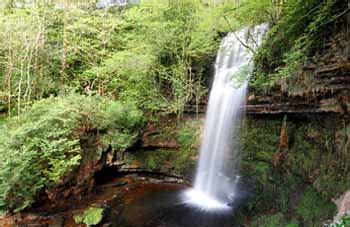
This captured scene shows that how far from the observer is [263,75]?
6.42 meters

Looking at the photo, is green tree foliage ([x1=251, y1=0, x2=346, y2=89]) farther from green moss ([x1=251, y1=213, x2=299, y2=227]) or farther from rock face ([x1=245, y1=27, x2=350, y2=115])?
green moss ([x1=251, y1=213, x2=299, y2=227])

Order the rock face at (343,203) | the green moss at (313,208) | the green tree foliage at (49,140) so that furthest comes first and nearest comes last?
the green tree foliage at (49,140) < the green moss at (313,208) < the rock face at (343,203)

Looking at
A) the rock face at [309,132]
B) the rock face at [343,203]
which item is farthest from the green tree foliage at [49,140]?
the rock face at [343,203]

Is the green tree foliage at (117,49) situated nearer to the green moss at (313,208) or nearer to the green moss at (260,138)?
the green moss at (260,138)

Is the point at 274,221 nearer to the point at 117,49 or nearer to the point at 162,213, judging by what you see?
the point at 162,213

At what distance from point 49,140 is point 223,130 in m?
4.82

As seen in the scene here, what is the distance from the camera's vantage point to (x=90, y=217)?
6488mm

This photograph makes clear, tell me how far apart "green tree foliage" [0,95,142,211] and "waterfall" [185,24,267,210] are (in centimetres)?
256

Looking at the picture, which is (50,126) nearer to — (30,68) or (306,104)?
(30,68)

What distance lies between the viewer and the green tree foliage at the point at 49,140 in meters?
6.42

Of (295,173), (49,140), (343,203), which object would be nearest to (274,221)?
(295,173)

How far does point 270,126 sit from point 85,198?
542 centimetres

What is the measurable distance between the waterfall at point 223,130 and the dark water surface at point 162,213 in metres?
0.44

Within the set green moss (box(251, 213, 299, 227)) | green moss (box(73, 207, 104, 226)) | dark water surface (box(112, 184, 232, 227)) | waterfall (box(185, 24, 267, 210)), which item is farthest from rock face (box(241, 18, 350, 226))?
green moss (box(73, 207, 104, 226))
